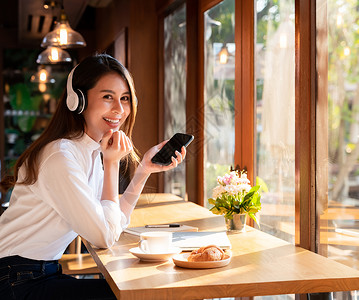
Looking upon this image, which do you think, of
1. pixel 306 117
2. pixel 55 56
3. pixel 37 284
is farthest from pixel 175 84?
pixel 37 284

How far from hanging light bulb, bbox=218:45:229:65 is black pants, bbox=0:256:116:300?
1.90 meters

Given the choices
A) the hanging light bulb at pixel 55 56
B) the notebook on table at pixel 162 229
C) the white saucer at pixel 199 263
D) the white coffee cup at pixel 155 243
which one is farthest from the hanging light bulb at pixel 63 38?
the white saucer at pixel 199 263

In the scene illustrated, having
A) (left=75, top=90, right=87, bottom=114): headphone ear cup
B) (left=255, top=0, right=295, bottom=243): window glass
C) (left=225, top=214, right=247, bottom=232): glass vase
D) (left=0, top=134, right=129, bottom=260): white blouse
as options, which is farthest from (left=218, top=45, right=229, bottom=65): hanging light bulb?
(left=0, top=134, right=129, bottom=260): white blouse

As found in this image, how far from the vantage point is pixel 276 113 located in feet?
8.96

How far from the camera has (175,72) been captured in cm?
445

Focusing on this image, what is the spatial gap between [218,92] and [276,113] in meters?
0.90

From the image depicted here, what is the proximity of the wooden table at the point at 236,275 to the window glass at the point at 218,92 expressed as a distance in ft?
4.71

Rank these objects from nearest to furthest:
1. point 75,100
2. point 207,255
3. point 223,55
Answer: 1. point 207,255
2. point 75,100
3. point 223,55

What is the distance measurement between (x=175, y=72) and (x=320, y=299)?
2.99 metres

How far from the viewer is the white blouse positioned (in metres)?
1.81

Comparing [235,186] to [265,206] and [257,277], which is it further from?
[257,277]

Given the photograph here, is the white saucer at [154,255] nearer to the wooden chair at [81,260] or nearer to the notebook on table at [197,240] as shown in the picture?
the notebook on table at [197,240]

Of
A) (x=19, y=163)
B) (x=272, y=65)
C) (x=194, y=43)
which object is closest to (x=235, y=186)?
(x=272, y=65)

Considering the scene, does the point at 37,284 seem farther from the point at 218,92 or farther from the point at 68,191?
the point at 218,92
